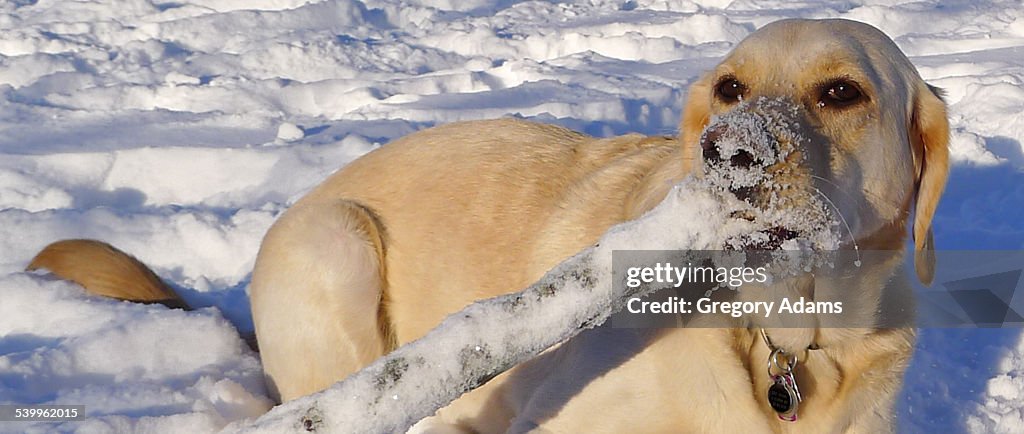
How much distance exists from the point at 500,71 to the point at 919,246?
5265 millimetres

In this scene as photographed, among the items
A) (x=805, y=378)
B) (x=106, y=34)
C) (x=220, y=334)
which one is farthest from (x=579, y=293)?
(x=106, y=34)

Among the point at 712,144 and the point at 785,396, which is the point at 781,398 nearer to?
the point at 785,396

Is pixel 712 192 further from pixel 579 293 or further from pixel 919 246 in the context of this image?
pixel 919 246

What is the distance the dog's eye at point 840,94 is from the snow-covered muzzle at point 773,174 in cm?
21

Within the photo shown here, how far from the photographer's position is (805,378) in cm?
260

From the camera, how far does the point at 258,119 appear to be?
6613 mm

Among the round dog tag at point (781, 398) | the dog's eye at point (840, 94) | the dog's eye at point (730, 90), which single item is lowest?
the round dog tag at point (781, 398)

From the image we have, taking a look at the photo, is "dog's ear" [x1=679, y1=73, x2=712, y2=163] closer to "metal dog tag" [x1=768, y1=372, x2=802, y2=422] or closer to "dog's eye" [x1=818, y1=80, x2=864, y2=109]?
→ "dog's eye" [x1=818, y1=80, x2=864, y2=109]

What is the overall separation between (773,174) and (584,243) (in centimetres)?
93

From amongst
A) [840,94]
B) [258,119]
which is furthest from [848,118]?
[258,119]

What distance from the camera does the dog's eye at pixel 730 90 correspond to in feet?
8.53

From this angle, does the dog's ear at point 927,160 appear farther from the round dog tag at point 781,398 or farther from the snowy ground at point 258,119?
the snowy ground at point 258,119

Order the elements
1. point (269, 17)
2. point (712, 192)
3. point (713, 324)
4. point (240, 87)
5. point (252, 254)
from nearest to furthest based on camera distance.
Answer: point (712, 192) → point (713, 324) → point (252, 254) → point (240, 87) → point (269, 17)

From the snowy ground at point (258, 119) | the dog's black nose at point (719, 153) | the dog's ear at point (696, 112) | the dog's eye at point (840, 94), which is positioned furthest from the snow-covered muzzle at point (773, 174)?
the snowy ground at point (258, 119)
